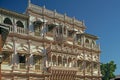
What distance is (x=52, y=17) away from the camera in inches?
1542

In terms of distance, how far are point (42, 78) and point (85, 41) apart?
1371 cm

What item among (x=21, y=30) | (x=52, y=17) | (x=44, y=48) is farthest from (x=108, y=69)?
(x=21, y=30)

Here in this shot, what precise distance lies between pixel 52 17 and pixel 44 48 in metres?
5.90

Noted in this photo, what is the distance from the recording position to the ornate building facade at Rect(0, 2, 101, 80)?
108 feet

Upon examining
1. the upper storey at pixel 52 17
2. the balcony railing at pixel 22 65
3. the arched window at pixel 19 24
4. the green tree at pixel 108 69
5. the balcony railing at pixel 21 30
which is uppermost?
the upper storey at pixel 52 17

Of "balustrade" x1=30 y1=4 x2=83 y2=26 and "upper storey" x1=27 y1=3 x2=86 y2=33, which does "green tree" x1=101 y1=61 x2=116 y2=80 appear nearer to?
"upper storey" x1=27 y1=3 x2=86 y2=33

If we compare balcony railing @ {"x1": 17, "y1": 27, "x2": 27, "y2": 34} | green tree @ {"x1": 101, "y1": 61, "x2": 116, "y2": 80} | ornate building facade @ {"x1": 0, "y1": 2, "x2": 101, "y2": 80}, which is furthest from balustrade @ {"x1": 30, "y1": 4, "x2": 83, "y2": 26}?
green tree @ {"x1": 101, "y1": 61, "x2": 116, "y2": 80}

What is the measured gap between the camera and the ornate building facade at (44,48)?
108ft

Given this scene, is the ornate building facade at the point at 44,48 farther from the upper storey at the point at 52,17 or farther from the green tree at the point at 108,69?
the green tree at the point at 108,69

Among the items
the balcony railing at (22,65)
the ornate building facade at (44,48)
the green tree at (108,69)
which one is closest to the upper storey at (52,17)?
the ornate building facade at (44,48)

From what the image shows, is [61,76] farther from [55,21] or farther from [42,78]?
[55,21]

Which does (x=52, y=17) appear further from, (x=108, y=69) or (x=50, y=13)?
(x=108, y=69)

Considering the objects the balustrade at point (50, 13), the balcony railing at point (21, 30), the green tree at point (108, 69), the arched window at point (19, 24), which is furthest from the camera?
the green tree at point (108, 69)

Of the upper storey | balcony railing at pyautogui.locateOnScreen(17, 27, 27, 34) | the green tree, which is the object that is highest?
the upper storey
